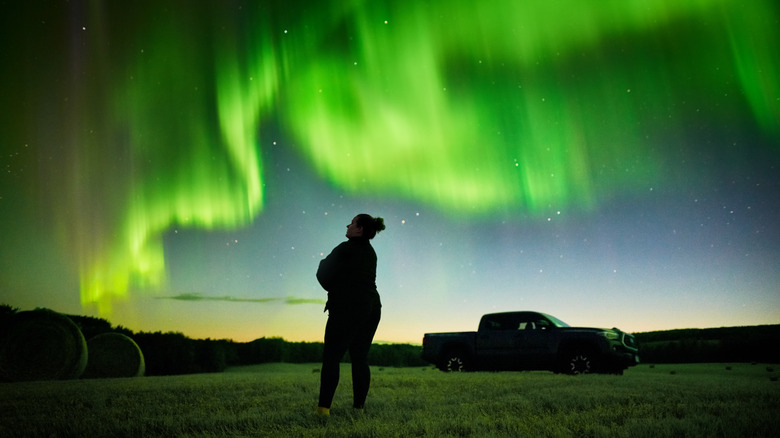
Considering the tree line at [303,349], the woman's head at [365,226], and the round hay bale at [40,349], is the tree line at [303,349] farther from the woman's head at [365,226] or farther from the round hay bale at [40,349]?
the woman's head at [365,226]

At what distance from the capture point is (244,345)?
29281 millimetres

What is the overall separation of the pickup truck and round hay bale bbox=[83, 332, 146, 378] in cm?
1061

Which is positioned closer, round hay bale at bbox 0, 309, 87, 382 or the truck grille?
the truck grille

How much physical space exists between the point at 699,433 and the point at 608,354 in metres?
10.2

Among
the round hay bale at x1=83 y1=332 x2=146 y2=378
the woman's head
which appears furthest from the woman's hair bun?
the round hay bale at x1=83 y1=332 x2=146 y2=378

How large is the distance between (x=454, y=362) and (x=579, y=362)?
350 centimetres

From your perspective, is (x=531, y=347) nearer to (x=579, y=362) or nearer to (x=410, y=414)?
(x=579, y=362)

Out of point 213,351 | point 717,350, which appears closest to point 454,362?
point 717,350

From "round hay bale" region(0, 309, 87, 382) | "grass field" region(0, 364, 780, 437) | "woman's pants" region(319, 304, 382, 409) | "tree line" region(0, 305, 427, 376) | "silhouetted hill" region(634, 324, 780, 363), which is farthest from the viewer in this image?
"tree line" region(0, 305, 427, 376)

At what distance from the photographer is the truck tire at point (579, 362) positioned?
44.0 feet

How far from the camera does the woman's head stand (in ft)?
17.1

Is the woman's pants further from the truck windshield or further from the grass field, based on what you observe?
the truck windshield

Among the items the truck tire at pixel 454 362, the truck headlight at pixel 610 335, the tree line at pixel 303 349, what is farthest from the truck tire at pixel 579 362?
the tree line at pixel 303 349

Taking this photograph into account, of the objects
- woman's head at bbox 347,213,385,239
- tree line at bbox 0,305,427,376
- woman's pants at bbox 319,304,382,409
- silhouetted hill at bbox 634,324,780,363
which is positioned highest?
woman's head at bbox 347,213,385,239
